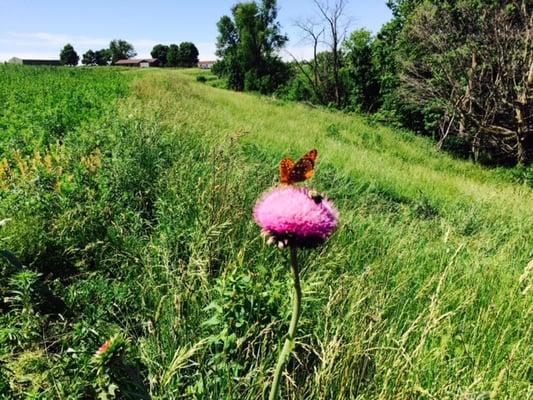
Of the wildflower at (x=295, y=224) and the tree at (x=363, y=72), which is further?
the tree at (x=363, y=72)

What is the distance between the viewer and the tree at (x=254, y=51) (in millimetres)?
54156

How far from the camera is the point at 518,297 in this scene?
328cm

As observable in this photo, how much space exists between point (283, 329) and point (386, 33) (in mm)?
34569

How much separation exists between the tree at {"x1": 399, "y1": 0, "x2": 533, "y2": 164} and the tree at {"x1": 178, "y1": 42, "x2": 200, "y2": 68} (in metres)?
81.9

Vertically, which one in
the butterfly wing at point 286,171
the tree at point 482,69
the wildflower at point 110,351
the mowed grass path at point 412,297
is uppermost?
the tree at point 482,69

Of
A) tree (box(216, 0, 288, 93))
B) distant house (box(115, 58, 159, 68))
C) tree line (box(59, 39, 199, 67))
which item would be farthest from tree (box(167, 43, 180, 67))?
tree (box(216, 0, 288, 93))

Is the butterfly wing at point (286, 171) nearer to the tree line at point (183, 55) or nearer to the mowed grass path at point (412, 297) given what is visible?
the mowed grass path at point (412, 297)

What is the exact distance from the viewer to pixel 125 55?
122m

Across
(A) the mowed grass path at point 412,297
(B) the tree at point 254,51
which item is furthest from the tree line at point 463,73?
(B) the tree at point 254,51

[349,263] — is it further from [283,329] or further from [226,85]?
[226,85]

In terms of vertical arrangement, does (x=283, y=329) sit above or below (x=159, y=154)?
below

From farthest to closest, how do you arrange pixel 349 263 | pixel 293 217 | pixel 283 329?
1. pixel 349 263
2. pixel 283 329
3. pixel 293 217

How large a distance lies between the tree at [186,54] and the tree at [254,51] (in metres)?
42.7

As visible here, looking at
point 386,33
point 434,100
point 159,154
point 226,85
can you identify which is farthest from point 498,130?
point 226,85
